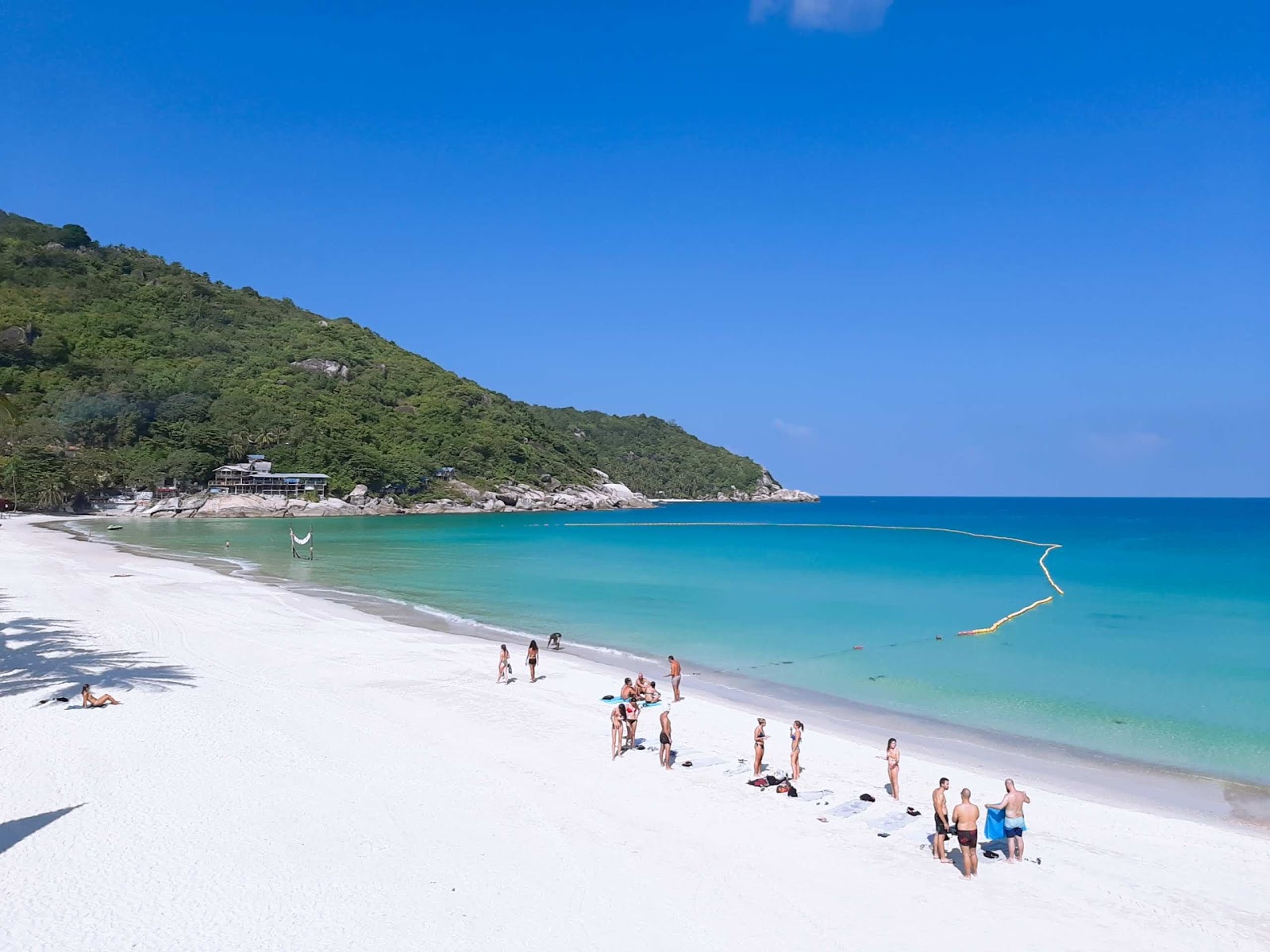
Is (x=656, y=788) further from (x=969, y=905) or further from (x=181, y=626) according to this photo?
(x=181, y=626)

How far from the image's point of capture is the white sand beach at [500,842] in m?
7.67

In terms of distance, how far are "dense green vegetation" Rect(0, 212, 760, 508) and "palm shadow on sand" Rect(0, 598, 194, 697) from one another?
75526mm

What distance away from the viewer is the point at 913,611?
111ft

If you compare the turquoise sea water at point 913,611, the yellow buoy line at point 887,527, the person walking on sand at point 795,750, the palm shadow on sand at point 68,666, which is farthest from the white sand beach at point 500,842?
the yellow buoy line at point 887,527

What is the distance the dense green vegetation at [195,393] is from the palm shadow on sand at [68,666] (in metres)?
75.5

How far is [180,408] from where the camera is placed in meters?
99.8

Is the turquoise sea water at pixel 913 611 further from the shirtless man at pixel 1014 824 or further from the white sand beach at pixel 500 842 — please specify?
the shirtless man at pixel 1014 824

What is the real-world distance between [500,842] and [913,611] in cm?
2778

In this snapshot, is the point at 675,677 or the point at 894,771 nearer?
the point at 894,771

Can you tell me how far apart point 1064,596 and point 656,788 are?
3550cm

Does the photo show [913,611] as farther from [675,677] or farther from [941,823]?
[941,823]

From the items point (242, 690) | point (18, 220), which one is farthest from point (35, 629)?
point (18, 220)

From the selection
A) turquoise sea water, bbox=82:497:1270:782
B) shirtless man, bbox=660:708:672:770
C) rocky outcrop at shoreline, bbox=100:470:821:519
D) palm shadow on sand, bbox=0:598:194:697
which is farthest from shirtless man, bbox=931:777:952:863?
rocky outcrop at shoreline, bbox=100:470:821:519

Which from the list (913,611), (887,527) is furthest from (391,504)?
(913,611)
